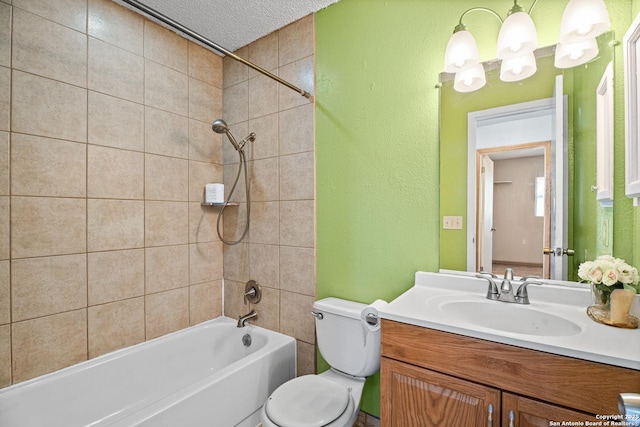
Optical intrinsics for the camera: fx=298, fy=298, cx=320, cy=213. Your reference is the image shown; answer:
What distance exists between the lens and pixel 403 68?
4.93ft

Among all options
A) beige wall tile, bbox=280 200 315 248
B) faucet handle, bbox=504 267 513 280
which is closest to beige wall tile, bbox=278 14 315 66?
beige wall tile, bbox=280 200 315 248

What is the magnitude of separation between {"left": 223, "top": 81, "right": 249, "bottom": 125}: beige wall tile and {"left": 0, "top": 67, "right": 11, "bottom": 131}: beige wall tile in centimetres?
113

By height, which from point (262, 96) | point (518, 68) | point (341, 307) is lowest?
point (341, 307)

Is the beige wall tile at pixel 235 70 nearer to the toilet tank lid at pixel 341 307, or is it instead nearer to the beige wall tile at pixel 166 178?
the beige wall tile at pixel 166 178

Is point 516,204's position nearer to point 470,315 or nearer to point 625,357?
point 470,315

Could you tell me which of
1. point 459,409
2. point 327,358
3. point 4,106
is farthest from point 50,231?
point 459,409

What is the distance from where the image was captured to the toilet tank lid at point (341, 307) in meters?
1.48

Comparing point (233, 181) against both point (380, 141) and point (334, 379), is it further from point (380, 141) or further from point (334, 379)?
point (334, 379)

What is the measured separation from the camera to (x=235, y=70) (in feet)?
7.11

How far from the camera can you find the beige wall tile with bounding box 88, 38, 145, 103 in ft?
5.27

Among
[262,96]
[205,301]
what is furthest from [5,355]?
[262,96]

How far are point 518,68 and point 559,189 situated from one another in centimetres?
52

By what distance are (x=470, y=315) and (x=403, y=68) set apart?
119 centimetres

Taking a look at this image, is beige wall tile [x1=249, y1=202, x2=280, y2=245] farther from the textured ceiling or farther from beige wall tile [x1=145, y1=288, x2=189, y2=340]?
the textured ceiling
